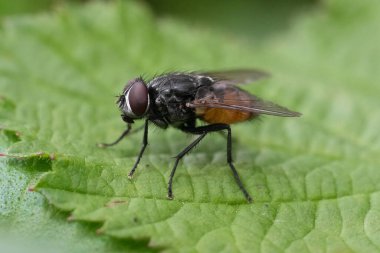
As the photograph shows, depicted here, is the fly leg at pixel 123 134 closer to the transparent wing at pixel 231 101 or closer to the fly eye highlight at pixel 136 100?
the fly eye highlight at pixel 136 100

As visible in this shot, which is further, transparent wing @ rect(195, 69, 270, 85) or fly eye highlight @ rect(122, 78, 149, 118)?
transparent wing @ rect(195, 69, 270, 85)

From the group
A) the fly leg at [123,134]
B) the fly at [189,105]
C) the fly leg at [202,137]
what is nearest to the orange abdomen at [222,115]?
the fly at [189,105]

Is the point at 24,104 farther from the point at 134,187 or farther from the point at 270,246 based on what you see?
the point at 270,246

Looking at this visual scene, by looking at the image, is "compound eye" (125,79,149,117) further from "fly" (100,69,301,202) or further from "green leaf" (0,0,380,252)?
"green leaf" (0,0,380,252)

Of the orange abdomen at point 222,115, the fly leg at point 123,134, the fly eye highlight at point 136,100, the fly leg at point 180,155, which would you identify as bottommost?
the fly leg at point 123,134

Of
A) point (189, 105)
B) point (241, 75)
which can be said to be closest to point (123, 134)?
point (189, 105)

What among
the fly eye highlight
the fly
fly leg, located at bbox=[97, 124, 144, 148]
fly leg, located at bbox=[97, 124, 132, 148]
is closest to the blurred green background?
fly leg, located at bbox=[97, 124, 144, 148]
